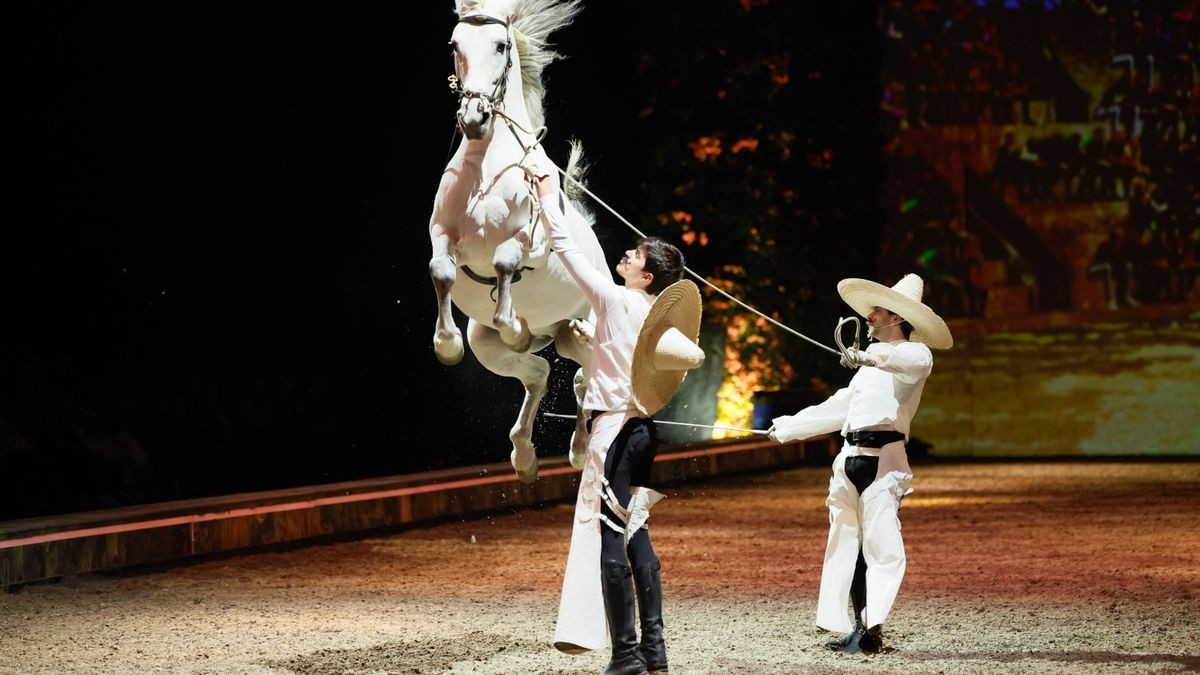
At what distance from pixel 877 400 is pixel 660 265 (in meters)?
1.19

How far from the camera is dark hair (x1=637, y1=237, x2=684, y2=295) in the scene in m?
5.02

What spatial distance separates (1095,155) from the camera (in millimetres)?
16688

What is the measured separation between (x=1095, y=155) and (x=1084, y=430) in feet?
10.2

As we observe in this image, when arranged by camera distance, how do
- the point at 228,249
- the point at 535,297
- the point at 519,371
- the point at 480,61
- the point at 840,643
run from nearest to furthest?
the point at 480,61, the point at 535,297, the point at 840,643, the point at 519,371, the point at 228,249

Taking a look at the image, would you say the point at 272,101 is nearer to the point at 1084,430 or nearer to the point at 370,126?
the point at 370,126

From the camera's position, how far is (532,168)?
4945mm

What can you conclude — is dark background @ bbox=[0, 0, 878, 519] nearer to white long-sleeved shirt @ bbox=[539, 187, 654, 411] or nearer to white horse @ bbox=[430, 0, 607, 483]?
white horse @ bbox=[430, 0, 607, 483]

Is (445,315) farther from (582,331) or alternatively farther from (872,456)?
→ (872,456)

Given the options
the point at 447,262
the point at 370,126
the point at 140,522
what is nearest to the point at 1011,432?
the point at 370,126

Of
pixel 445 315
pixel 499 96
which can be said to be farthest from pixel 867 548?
pixel 499 96

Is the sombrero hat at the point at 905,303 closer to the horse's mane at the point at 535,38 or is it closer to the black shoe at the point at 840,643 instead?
the black shoe at the point at 840,643

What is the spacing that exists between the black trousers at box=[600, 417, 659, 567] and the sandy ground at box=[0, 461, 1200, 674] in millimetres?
655

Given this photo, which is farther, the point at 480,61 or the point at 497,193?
the point at 497,193

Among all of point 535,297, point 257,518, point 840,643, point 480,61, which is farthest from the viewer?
point 257,518
